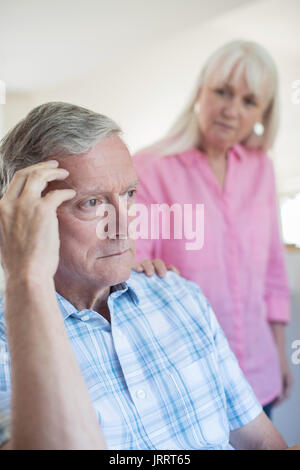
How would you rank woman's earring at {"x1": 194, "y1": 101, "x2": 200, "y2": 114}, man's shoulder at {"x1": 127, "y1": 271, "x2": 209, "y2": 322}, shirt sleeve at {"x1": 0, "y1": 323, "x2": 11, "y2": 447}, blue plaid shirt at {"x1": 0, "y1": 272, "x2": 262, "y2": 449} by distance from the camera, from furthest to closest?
woman's earring at {"x1": 194, "y1": 101, "x2": 200, "y2": 114} → man's shoulder at {"x1": 127, "y1": 271, "x2": 209, "y2": 322} → blue plaid shirt at {"x1": 0, "y1": 272, "x2": 262, "y2": 449} → shirt sleeve at {"x1": 0, "y1": 323, "x2": 11, "y2": 447}

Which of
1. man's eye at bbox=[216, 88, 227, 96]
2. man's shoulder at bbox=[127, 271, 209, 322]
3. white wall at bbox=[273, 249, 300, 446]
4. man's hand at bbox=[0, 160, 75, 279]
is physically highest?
man's eye at bbox=[216, 88, 227, 96]

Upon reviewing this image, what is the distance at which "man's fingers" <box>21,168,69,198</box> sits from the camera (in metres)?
0.70

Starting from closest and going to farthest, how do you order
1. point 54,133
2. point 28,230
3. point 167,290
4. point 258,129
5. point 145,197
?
point 28,230
point 54,133
point 167,290
point 145,197
point 258,129

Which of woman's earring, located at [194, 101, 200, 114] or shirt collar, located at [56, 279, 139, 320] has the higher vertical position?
woman's earring, located at [194, 101, 200, 114]

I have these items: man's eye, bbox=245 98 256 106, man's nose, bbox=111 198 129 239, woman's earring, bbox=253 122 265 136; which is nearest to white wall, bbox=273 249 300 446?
woman's earring, bbox=253 122 265 136

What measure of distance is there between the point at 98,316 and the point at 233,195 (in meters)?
0.80

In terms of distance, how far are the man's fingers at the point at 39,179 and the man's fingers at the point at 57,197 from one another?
0.05ft

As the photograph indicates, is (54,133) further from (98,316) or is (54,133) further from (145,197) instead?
(145,197)

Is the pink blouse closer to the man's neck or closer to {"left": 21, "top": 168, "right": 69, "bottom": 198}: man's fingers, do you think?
the man's neck

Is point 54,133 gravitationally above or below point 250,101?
below

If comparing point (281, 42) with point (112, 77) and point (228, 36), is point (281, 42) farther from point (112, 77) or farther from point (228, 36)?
point (112, 77)

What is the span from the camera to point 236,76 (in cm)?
147

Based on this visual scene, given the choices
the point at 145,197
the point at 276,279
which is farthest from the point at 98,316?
the point at 276,279

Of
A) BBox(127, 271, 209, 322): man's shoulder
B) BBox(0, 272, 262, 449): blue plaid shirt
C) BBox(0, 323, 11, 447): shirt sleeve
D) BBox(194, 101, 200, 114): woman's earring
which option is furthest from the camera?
BBox(194, 101, 200, 114): woman's earring
